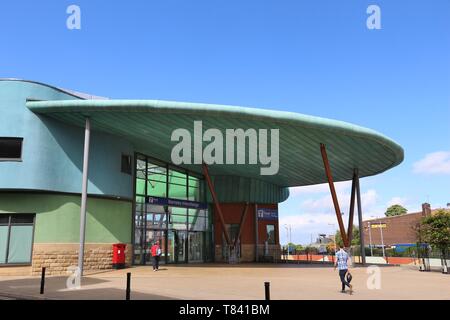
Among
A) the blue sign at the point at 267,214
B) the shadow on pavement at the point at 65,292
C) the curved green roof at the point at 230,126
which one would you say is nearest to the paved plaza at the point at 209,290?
the shadow on pavement at the point at 65,292

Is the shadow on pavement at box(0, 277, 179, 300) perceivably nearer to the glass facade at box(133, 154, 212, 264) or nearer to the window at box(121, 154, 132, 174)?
the window at box(121, 154, 132, 174)

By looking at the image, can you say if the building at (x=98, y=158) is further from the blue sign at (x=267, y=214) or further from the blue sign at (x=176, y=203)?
the blue sign at (x=267, y=214)

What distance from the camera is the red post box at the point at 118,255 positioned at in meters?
21.1

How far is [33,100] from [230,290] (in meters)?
12.5

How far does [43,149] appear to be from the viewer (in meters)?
19.1

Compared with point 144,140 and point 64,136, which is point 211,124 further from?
point 64,136

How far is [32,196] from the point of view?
1930cm

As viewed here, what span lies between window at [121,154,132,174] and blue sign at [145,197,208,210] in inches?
116

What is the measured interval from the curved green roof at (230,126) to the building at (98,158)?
5 centimetres

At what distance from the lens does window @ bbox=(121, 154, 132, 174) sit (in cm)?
2291

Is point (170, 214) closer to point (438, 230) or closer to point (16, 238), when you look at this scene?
point (16, 238)

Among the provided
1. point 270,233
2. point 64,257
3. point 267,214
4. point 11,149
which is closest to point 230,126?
point 64,257

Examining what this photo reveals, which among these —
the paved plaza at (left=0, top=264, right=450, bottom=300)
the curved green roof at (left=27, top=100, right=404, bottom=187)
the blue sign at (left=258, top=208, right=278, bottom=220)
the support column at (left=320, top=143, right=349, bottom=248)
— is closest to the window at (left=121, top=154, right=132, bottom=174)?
the curved green roof at (left=27, top=100, right=404, bottom=187)
